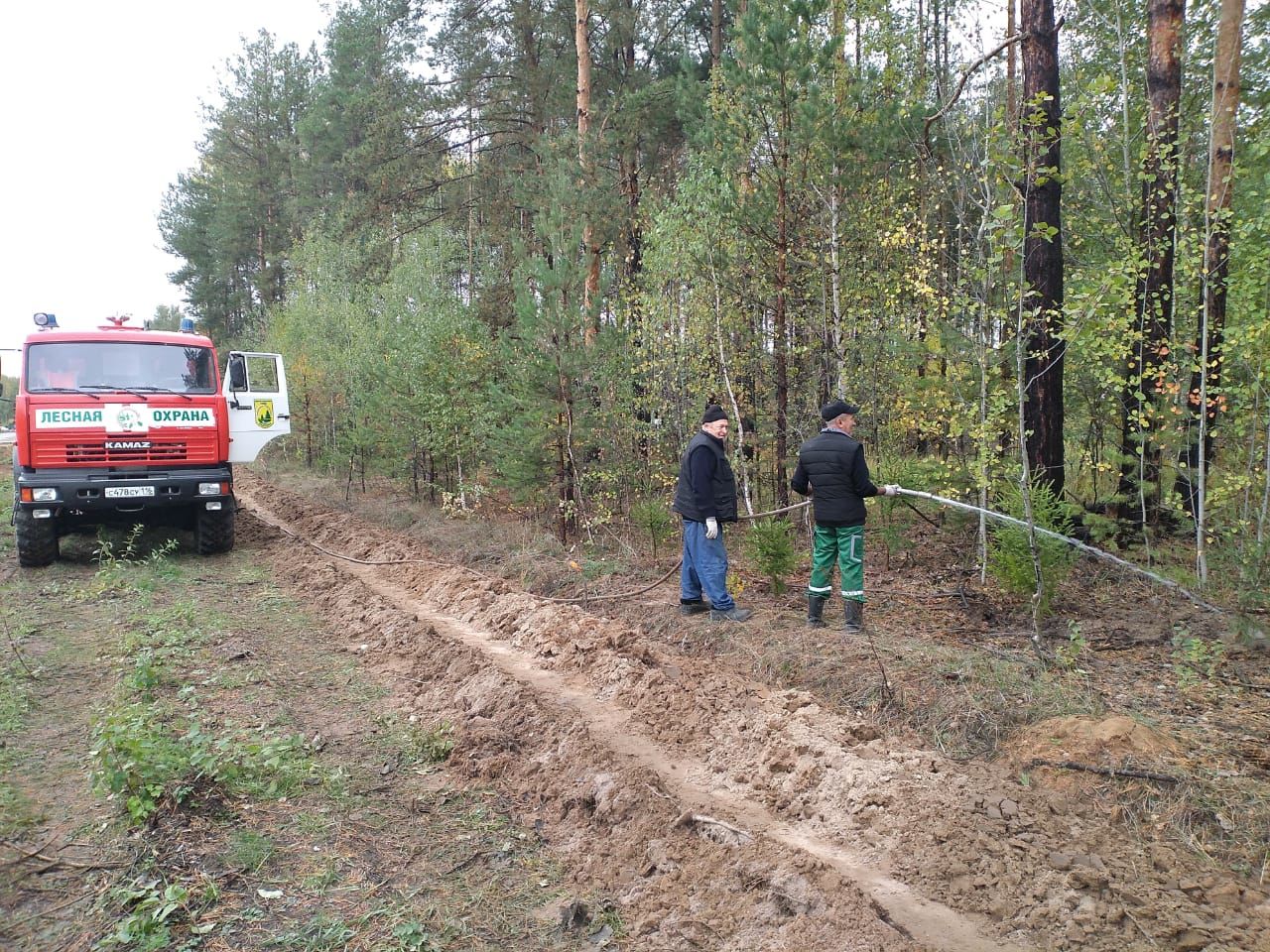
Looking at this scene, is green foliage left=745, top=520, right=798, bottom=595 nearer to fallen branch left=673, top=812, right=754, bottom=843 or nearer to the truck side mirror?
fallen branch left=673, top=812, right=754, bottom=843

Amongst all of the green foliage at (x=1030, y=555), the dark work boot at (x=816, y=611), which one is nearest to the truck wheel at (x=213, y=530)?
the dark work boot at (x=816, y=611)

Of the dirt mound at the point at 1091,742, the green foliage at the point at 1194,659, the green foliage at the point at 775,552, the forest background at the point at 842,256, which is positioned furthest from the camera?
the green foliage at the point at 775,552

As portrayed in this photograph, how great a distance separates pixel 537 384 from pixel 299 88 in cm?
3094

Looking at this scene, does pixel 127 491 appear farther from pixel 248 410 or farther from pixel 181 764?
pixel 181 764

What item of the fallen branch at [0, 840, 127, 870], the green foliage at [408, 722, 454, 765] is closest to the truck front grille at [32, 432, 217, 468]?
the green foliage at [408, 722, 454, 765]

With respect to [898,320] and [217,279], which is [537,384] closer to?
[898,320]

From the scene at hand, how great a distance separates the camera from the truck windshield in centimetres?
995

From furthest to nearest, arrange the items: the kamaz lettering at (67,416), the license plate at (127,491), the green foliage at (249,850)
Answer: the license plate at (127,491) < the kamaz lettering at (67,416) < the green foliage at (249,850)

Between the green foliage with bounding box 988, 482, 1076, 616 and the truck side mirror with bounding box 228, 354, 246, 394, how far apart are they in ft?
32.1

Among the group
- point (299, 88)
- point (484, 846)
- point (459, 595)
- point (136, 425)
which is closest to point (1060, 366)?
point (459, 595)

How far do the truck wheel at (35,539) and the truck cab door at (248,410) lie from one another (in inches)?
89.5

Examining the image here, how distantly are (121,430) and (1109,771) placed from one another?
10.8 metres

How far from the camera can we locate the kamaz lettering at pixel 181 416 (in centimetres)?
1022

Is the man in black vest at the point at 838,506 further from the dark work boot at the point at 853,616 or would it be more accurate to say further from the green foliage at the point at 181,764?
the green foliage at the point at 181,764
